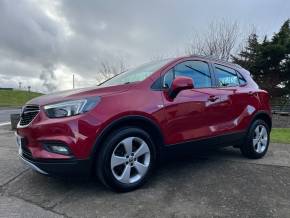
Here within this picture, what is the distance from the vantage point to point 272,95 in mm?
20234

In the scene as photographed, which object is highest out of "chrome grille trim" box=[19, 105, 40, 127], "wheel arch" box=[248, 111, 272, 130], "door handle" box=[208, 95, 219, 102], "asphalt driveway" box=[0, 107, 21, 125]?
"door handle" box=[208, 95, 219, 102]

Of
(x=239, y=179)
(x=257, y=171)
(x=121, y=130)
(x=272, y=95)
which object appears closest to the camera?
(x=121, y=130)

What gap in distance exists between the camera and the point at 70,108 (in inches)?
124

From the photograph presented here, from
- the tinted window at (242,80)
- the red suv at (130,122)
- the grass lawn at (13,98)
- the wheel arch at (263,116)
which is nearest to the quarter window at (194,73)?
the red suv at (130,122)

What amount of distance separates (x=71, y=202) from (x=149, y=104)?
1.39 metres

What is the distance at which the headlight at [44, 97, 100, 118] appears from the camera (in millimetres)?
3127

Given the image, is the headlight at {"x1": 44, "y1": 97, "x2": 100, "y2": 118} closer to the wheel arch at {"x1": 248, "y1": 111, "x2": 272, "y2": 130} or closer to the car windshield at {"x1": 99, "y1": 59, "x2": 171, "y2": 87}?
the car windshield at {"x1": 99, "y1": 59, "x2": 171, "y2": 87}

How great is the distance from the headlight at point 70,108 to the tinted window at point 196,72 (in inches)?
54.6

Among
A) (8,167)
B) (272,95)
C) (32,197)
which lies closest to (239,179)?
(32,197)

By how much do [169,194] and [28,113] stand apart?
190cm

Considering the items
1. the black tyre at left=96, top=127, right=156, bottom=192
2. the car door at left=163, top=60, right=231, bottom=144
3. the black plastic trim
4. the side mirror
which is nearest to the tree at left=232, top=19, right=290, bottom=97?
the black plastic trim

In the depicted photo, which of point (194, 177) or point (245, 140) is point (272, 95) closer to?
point (245, 140)

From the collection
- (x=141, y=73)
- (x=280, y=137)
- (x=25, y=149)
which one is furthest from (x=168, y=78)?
(x=280, y=137)

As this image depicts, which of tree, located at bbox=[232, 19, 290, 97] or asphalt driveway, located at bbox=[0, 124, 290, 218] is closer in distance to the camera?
asphalt driveway, located at bbox=[0, 124, 290, 218]
